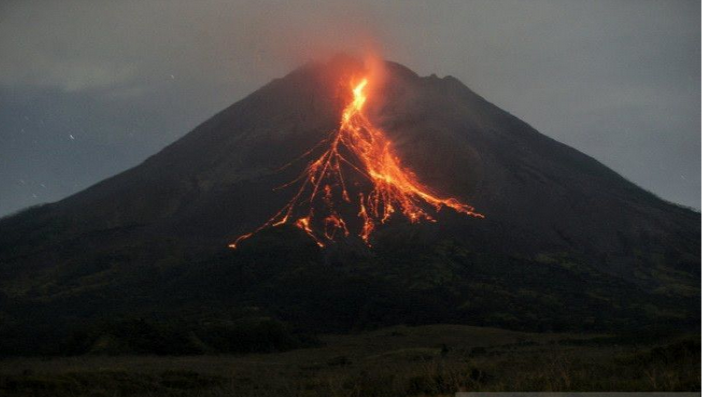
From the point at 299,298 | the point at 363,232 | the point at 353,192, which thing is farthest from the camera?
the point at 353,192

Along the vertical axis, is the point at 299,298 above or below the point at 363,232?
below

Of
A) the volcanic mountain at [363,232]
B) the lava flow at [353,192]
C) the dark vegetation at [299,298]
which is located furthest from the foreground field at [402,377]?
the lava flow at [353,192]

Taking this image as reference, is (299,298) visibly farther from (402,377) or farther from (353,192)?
(402,377)

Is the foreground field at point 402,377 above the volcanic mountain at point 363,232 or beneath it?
beneath

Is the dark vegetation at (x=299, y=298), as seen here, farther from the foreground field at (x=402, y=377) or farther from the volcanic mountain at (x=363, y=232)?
the foreground field at (x=402, y=377)

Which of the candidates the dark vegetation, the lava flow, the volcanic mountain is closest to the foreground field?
the dark vegetation

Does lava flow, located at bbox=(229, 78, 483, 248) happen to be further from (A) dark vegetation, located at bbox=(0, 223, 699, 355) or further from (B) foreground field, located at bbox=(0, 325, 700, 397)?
(B) foreground field, located at bbox=(0, 325, 700, 397)

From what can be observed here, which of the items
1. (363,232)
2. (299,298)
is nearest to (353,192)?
(363,232)
